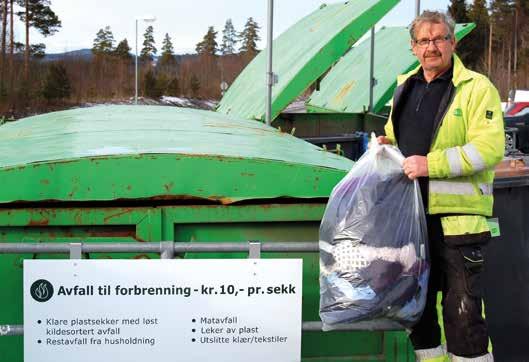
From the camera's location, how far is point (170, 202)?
118 inches

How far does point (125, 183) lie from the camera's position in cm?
290

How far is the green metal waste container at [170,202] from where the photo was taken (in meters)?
2.90

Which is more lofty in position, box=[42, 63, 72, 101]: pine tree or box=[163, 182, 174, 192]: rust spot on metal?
box=[42, 63, 72, 101]: pine tree

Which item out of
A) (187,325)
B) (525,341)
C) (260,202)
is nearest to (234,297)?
(187,325)

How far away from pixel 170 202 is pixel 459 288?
3.69 feet

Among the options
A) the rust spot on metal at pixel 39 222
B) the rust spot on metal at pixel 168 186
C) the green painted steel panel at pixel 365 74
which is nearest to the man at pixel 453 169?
the rust spot on metal at pixel 168 186

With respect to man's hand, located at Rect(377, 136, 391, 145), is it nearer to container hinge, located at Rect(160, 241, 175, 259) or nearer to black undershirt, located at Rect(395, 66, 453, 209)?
black undershirt, located at Rect(395, 66, 453, 209)

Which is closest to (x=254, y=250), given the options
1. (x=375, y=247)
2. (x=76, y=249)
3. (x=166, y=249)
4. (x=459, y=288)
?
(x=166, y=249)

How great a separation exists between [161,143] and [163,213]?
41 cm

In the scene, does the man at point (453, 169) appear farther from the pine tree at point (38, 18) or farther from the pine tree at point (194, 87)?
the pine tree at point (194, 87)

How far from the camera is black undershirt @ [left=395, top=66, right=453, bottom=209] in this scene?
297 centimetres

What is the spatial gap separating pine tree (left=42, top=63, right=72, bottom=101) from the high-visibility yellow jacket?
122 ft

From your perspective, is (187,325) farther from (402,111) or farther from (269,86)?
(269,86)

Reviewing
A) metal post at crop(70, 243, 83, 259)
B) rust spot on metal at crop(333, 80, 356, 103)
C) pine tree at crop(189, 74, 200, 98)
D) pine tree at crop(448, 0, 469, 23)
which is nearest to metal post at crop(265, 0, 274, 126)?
metal post at crop(70, 243, 83, 259)
